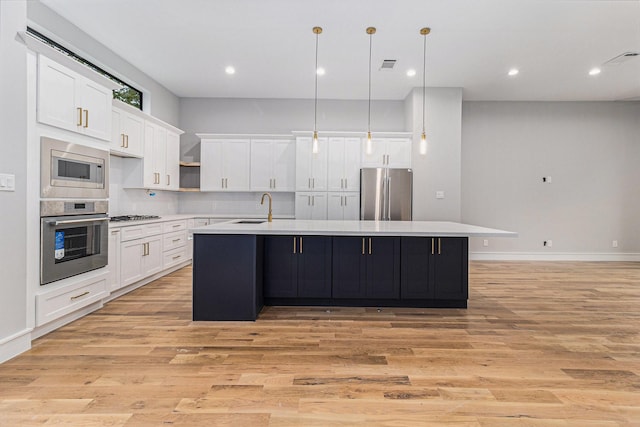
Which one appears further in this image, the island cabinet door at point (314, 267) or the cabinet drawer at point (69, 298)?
the island cabinet door at point (314, 267)

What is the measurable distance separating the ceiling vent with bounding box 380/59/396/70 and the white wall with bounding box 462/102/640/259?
2.50 metres

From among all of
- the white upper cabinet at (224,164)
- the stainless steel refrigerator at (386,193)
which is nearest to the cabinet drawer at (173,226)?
the white upper cabinet at (224,164)

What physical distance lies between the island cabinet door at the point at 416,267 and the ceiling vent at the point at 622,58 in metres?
3.90

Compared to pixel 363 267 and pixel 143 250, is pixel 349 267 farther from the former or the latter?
pixel 143 250

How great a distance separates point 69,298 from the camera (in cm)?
300

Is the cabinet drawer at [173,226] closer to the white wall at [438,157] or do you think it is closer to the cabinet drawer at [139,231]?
the cabinet drawer at [139,231]

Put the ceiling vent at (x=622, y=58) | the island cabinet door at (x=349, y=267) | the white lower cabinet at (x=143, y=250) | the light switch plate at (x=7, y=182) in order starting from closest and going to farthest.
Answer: the light switch plate at (x=7, y=182), the island cabinet door at (x=349, y=267), the white lower cabinet at (x=143, y=250), the ceiling vent at (x=622, y=58)

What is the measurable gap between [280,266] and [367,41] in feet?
9.45

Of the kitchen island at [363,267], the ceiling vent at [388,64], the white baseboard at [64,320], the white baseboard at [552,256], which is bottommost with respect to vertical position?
the white baseboard at [64,320]

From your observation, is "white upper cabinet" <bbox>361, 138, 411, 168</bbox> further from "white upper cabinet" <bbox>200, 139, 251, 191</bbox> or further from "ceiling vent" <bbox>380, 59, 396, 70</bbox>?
"white upper cabinet" <bbox>200, 139, 251, 191</bbox>

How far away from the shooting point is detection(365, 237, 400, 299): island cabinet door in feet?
11.3

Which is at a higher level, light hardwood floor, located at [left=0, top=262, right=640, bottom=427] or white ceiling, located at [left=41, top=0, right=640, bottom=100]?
white ceiling, located at [left=41, top=0, right=640, bottom=100]

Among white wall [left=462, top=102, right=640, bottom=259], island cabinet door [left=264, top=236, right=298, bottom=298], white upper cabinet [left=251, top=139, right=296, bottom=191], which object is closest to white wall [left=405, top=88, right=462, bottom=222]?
white wall [left=462, top=102, right=640, bottom=259]

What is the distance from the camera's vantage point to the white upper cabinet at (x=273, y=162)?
6242 mm
